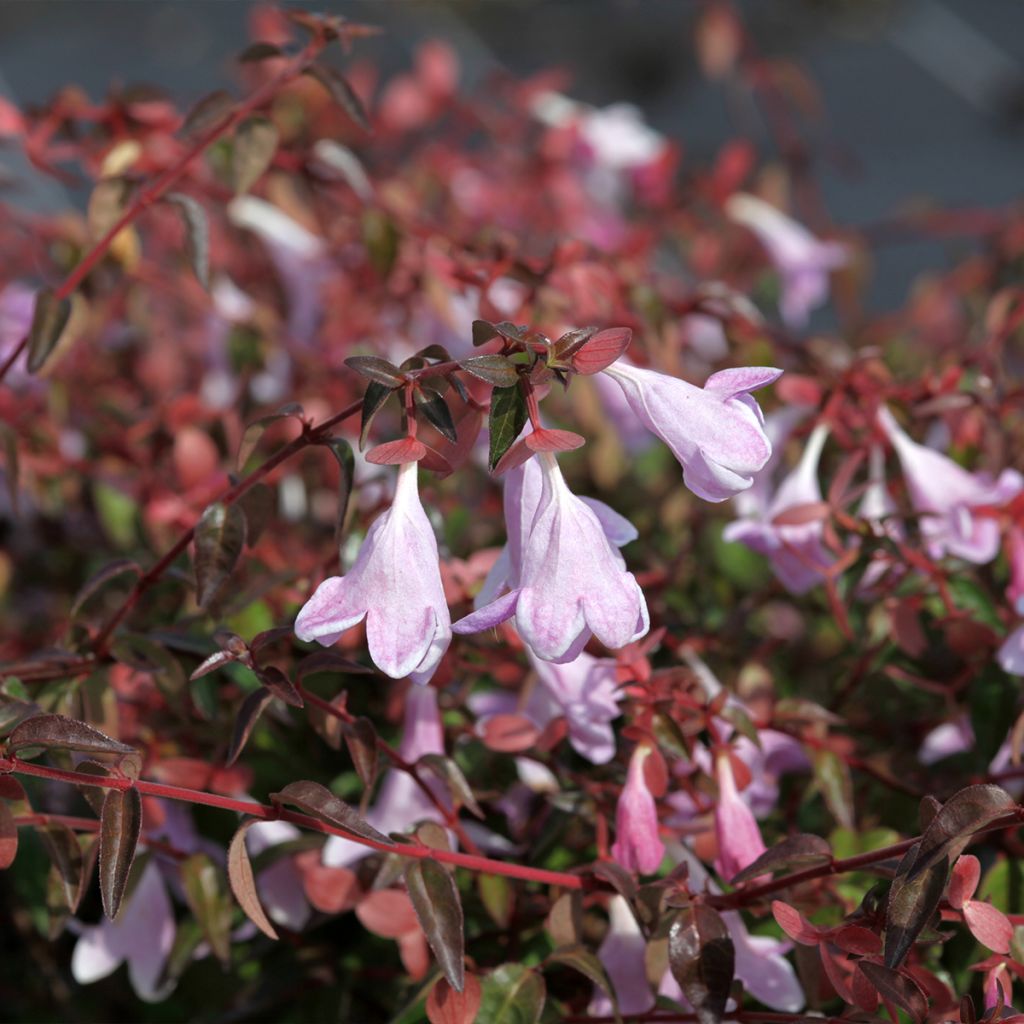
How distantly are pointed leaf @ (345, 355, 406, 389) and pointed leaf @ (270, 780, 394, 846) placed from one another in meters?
0.19

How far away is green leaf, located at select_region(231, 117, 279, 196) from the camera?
2.90ft

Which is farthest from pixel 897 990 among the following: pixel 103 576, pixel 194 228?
pixel 194 228

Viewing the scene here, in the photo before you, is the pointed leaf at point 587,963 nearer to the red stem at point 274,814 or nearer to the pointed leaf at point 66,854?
the red stem at point 274,814

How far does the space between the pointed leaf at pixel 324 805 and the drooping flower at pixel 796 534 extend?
1.15ft

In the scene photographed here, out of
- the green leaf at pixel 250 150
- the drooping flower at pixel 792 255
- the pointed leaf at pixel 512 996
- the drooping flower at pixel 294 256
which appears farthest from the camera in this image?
the drooping flower at pixel 792 255

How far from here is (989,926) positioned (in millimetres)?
563

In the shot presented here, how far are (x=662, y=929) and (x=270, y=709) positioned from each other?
294mm

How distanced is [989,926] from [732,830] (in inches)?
6.1

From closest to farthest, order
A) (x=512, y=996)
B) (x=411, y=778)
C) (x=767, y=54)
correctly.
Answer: (x=512, y=996)
(x=411, y=778)
(x=767, y=54)

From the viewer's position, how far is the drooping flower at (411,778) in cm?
75

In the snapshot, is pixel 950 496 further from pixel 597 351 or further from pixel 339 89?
pixel 339 89

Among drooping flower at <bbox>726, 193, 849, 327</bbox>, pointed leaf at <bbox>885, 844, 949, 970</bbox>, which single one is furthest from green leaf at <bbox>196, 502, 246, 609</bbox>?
drooping flower at <bbox>726, 193, 849, 327</bbox>

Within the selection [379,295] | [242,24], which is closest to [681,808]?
[379,295]

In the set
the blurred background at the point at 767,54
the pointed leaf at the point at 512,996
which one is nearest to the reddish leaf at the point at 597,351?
the pointed leaf at the point at 512,996
